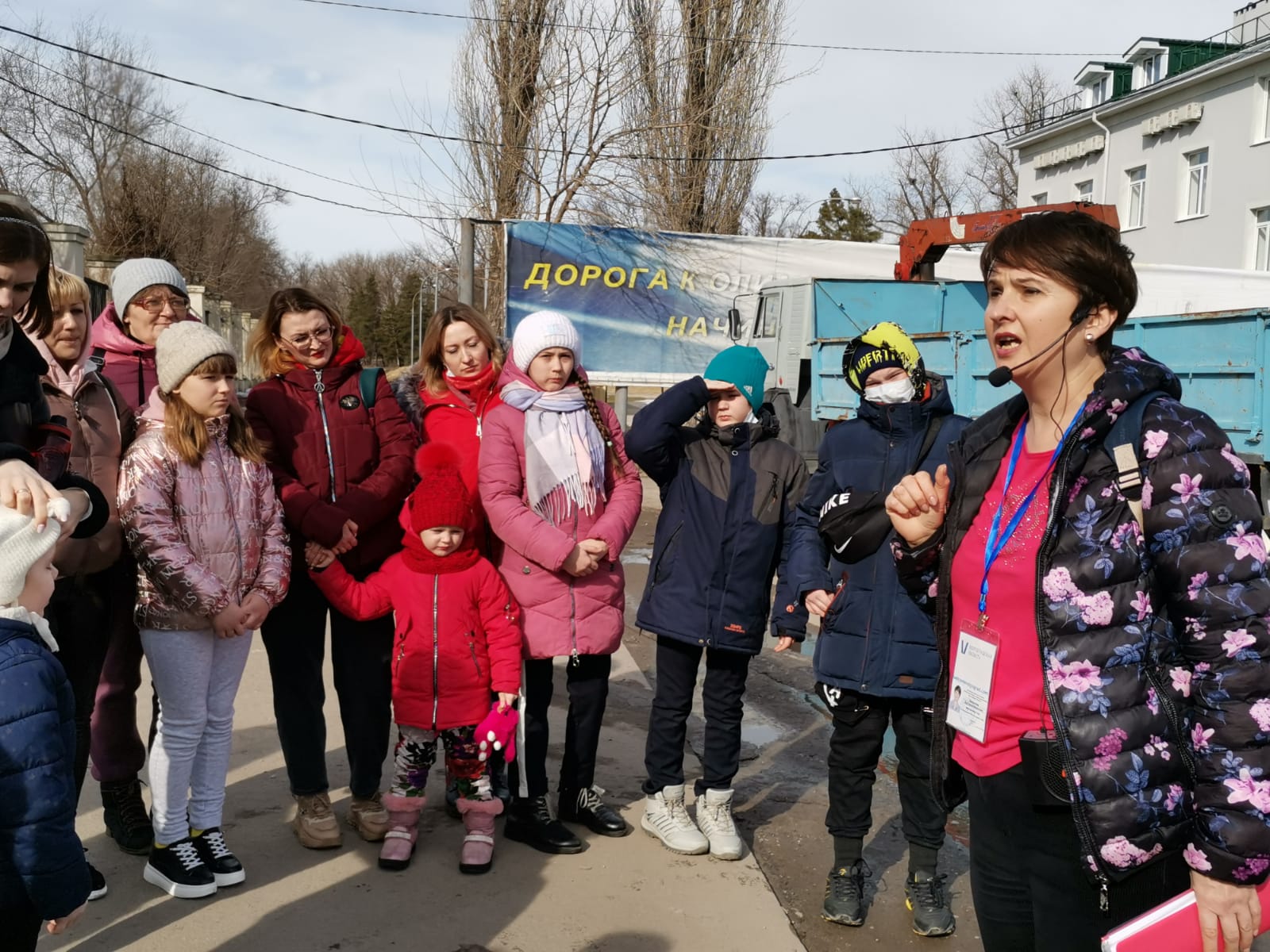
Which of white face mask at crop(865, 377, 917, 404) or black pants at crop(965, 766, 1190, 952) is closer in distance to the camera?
black pants at crop(965, 766, 1190, 952)

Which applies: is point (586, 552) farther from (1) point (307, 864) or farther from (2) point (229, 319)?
(2) point (229, 319)

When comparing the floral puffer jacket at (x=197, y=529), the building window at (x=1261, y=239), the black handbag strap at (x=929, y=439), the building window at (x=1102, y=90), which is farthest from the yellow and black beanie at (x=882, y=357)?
the building window at (x=1102, y=90)

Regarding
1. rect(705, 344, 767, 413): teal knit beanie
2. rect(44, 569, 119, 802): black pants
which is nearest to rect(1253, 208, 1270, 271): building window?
rect(705, 344, 767, 413): teal knit beanie

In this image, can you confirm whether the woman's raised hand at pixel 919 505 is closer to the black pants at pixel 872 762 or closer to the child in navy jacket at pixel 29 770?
the black pants at pixel 872 762

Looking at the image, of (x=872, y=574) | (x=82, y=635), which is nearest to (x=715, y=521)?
(x=872, y=574)

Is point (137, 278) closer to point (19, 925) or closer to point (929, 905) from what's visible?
point (19, 925)

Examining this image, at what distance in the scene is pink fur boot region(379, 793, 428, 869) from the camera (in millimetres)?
3521

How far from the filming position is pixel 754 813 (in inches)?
164

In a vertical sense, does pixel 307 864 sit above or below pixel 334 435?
below

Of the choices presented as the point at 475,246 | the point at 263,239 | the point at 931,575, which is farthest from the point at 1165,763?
the point at 263,239

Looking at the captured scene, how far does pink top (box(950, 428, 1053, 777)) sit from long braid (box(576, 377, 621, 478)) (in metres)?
2.05

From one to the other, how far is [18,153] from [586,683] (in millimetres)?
38755

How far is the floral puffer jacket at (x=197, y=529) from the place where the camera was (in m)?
3.23

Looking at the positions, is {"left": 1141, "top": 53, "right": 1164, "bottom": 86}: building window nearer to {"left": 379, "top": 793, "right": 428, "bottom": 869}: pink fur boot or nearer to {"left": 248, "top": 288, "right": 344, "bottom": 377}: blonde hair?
{"left": 248, "top": 288, "right": 344, "bottom": 377}: blonde hair
